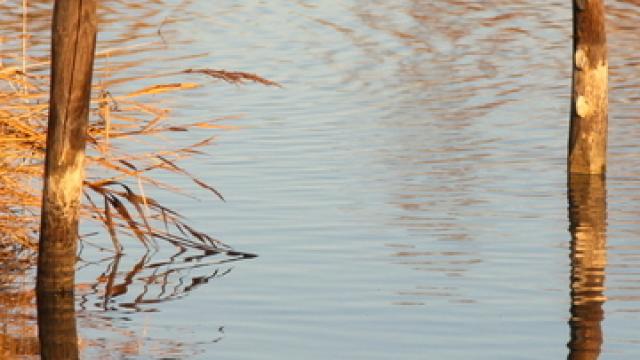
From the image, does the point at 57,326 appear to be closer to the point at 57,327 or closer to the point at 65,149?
the point at 57,327

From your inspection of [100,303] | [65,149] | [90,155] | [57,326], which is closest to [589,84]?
[90,155]

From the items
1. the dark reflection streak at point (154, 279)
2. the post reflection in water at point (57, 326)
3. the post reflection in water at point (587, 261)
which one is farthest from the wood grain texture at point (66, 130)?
the post reflection in water at point (587, 261)

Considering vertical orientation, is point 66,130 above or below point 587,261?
above

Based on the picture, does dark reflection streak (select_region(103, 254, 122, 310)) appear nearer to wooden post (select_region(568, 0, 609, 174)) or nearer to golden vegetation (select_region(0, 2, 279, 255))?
golden vegetation (select_region(0, 2, 279, 255))

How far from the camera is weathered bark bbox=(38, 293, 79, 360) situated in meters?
10.1

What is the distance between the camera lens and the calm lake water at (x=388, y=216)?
10.8m

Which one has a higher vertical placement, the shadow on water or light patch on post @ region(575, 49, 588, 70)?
light patch on post @ region(575, 49, 588, 70)

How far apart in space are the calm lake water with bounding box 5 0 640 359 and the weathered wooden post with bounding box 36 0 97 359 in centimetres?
29

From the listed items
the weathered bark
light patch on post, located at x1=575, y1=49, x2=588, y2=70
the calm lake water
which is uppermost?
light patch on post, located at x1=575, y1=49, x2=588, y2=70

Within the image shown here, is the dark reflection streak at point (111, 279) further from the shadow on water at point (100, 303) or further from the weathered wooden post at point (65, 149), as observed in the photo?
the weathered wooden post at point (65, 149)

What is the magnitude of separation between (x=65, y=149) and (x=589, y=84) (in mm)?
5996

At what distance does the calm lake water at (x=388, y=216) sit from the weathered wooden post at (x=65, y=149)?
29cm

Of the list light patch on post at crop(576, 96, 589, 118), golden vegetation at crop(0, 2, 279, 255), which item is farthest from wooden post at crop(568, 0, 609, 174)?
golden vegetation at crop(0, 2, 279, 255)

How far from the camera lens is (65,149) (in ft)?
34.5
